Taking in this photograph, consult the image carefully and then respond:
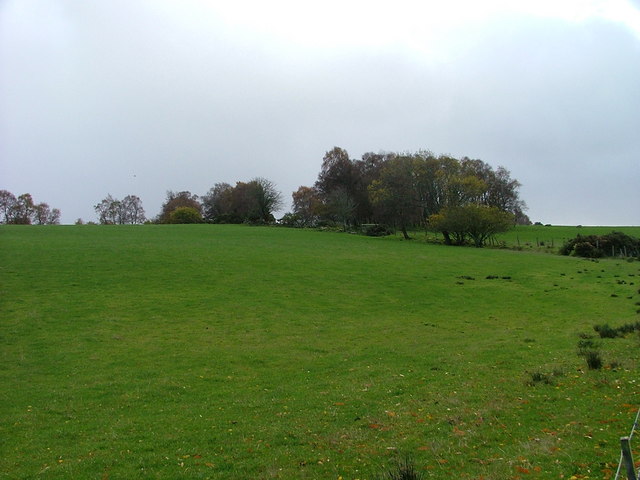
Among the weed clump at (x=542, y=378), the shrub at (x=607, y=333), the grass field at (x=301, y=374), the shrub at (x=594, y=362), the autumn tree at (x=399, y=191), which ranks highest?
the autumn tree at (x=399, y=191)

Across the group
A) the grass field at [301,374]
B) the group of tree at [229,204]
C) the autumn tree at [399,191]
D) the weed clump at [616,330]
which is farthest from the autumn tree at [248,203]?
the weed clump at [616,330]

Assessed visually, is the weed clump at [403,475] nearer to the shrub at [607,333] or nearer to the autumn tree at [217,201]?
the shrub at [607,333]

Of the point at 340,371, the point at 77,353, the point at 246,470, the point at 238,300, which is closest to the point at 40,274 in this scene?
the point at 238,300

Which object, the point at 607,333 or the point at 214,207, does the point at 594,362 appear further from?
the point at 214,207

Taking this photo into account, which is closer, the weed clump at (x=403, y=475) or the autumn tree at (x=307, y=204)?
the weed clump at (x=403, y=475)

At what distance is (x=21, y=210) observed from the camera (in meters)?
110

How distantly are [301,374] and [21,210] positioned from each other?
119619 mm

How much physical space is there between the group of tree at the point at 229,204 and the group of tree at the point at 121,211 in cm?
684

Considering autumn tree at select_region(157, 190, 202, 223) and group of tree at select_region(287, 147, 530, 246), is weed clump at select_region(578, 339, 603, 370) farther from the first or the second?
autumn tree at select_region(157, 190, 202, 223)

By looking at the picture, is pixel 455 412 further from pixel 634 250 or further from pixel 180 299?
pixel 634 250

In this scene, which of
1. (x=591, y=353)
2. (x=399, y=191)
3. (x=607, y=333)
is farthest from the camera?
(x=399, y=191)

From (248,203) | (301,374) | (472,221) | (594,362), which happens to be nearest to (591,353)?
(594,362)

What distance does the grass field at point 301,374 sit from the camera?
848 centimetres

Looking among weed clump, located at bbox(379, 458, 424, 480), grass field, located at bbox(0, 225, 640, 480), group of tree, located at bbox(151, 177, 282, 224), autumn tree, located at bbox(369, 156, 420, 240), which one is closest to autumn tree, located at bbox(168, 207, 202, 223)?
group of tree, located at bbox(151, 177, 282, 224)
